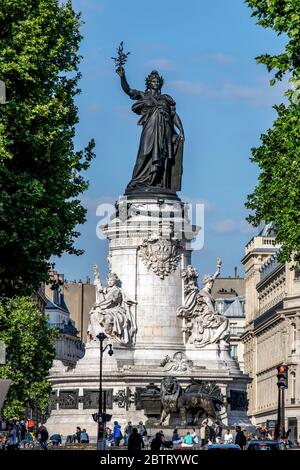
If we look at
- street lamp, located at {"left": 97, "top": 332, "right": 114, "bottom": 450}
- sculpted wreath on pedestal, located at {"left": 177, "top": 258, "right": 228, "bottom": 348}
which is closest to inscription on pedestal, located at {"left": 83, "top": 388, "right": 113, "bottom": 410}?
street lamp, located at {"left": 97, "top": 332, "right": 114, "bottom": 450}

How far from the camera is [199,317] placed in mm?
72062

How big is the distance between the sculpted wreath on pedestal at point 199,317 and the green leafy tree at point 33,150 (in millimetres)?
18766

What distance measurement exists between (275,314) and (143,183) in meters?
82.8

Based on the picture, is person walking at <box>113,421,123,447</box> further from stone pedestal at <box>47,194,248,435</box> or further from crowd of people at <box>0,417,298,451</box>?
stone pedestal at <box>47,194,248,435</box>

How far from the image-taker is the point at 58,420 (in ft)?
232

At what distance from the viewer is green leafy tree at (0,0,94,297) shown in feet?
155

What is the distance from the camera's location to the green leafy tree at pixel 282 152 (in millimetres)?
45188

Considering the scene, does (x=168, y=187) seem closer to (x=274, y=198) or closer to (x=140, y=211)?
(x=140, y=211)

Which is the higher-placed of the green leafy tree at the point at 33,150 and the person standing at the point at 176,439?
the green leafy tree at the point at 33,150

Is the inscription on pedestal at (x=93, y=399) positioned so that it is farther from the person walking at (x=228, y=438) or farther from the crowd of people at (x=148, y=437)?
the person walking at (x=228, y=438)

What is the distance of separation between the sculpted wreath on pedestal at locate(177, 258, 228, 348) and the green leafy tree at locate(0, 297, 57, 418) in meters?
32.2

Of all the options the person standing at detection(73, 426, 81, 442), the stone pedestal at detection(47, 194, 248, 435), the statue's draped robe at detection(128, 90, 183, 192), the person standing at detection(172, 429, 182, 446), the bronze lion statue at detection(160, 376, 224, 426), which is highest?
the statue's draped robe at detection(128, 90, 183, 192)

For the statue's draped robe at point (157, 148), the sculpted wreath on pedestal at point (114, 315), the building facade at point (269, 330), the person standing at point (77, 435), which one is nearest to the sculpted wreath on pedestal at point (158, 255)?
the sculpted wreath on pedestal at point (114, 315)

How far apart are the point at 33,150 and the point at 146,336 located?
77.1 ft
